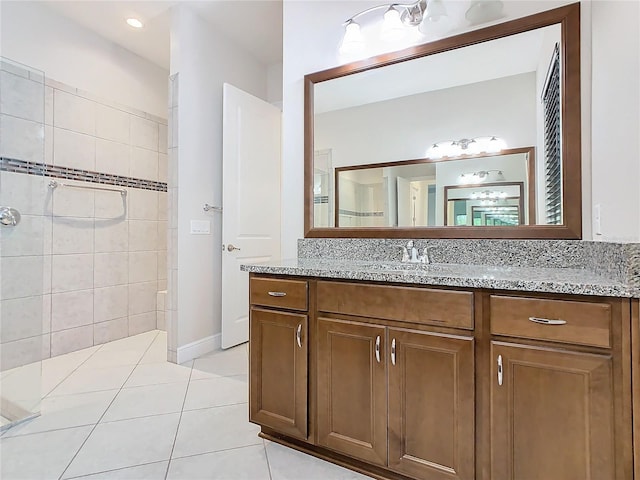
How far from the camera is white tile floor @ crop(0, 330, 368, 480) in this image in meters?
1.44

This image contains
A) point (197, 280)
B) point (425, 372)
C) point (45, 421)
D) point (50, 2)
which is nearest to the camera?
point (425, 372)

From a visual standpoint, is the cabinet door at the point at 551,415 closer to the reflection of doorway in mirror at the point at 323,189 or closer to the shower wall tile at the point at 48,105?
the reflection of doorway in mirror at the point at 323,189

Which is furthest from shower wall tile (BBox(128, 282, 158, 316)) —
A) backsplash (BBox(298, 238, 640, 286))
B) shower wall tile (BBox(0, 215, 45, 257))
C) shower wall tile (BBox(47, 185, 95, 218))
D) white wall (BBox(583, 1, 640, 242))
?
white wall (BBox(583, 1, 640, 242))

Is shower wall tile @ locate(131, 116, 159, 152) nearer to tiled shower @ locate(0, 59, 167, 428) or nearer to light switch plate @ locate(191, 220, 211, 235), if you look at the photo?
tiled shower @ locate(0, 59, 167, 428)

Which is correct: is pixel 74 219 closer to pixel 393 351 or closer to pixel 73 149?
pixel 73 149

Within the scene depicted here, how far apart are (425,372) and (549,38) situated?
1.58m

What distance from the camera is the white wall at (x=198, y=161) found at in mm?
2719

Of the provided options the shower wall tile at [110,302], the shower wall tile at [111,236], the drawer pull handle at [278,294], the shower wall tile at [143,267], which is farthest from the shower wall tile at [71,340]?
the drawer pull handle at [278,294]

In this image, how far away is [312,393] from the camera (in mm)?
1494

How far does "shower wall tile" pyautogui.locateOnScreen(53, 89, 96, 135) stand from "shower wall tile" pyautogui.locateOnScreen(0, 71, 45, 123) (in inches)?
21.4

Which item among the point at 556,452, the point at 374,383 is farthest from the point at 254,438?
the point at 556,452

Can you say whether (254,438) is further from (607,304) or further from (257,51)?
(257,51)

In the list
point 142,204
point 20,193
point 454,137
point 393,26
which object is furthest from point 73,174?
point 454,137

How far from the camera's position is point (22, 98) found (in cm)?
225
